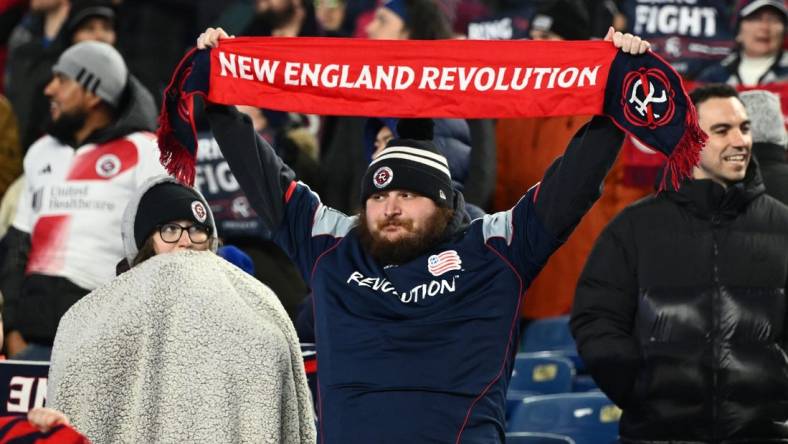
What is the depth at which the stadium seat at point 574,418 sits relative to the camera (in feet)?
22.4

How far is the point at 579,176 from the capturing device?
17.3 feet

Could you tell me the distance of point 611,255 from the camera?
Answer: 20.9ft

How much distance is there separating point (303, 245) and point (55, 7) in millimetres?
5407

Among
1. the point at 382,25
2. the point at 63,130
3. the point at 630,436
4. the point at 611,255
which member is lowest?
the point at 630,436

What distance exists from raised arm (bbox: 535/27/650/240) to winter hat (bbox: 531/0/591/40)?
3525mm

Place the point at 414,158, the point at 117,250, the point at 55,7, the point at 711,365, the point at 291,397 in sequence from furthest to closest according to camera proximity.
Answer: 1. the point at 55,7
2. the point at 117,250
3. the point at 711,365
4. the point at 414,158
5. the point at 291,397

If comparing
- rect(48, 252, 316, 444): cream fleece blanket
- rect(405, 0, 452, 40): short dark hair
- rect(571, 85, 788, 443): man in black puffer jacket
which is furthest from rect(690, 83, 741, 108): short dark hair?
rect(48, 252, 316, 444): cream fleece blanket

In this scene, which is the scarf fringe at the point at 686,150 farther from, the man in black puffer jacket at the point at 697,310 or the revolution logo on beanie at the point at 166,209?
the revolution logo on beanie at the point at 166,209

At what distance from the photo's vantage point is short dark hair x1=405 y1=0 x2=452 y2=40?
8547 millimetres

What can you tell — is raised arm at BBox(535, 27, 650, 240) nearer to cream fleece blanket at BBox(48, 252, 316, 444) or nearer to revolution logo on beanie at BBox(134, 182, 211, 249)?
cream fleece blanket at BBox(48, 252, 316, 444)

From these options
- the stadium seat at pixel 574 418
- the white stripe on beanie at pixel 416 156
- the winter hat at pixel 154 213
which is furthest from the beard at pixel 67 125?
the stadium seat at pixel 574 418

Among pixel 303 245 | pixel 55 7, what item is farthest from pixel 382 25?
pixel 303 245

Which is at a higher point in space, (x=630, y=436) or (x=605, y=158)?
(x=605, y=158)

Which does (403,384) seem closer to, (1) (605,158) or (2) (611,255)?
(1) (605,158)
